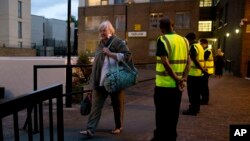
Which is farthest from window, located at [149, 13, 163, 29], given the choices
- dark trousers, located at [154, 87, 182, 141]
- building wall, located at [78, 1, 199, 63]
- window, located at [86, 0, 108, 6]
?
dark trousers, located at [154, 87, 182, 141]

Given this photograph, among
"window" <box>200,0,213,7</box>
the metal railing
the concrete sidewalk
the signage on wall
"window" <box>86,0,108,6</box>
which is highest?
"window" <box>200,0,213,7</box>

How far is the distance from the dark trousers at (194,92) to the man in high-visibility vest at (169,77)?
280cm

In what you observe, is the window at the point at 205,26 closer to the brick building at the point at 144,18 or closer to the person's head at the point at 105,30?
the brick building at the point at 144,18

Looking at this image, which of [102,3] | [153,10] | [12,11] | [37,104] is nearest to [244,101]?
[37,104]

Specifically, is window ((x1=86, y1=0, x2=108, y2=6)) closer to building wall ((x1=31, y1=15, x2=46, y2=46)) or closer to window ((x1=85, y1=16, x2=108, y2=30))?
window ((x1=85, y1=16, x2=108, y2=30))

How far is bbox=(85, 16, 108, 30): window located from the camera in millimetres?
41125

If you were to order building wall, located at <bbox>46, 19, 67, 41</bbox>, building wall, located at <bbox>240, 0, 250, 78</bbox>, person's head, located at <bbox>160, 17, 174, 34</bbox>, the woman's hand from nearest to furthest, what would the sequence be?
person's head, located at <bbox>160, 17, 174, 34</bbox>, the woman's hand, building wall, located at <bbox>240, 0, 250, 78</bbox>, building wall, located at <bbox>46, 19, 67, 41</bbox>

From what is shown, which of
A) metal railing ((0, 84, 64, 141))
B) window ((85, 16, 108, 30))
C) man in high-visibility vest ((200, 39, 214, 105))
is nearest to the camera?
metal railing ((0, 84, 64, 141))

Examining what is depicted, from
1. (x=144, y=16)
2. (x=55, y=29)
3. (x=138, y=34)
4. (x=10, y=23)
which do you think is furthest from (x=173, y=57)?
(x=55, y=29)

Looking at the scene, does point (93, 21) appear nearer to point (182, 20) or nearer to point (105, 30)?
point (182, 20)

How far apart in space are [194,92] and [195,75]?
44cm

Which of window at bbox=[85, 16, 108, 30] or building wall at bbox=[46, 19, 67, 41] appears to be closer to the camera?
window at bbox=[85, 16, 108, 30]

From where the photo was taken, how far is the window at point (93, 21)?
135ft

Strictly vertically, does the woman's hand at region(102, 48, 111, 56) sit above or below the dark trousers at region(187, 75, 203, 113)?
above
